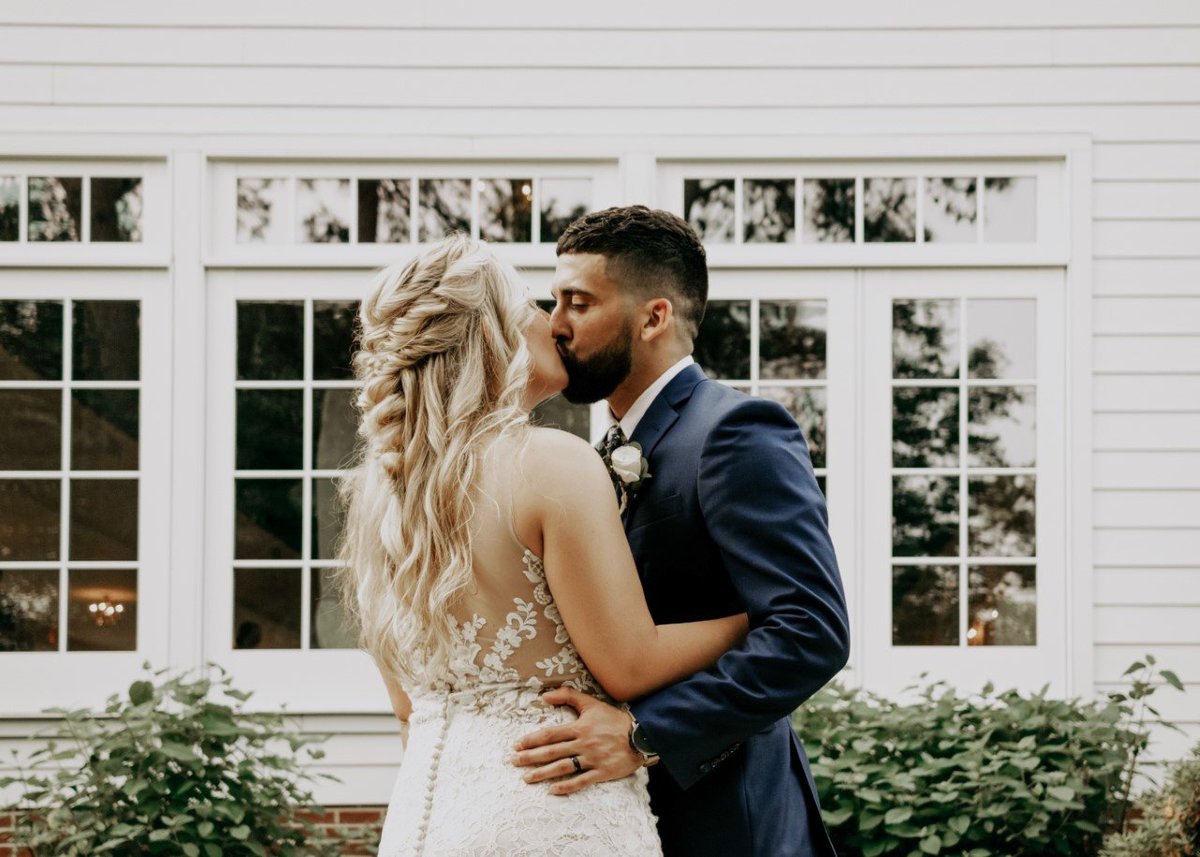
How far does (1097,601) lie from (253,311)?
367 centimetres

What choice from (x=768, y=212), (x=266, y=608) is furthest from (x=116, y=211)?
(x=768, y=212)

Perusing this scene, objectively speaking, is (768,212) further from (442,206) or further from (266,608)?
(266,608)

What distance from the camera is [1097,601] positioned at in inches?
205

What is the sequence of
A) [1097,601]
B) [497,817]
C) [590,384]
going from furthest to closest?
[1097,601], [590,384], [497,817]

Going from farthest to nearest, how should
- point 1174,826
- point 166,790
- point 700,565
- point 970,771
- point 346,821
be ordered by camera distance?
point 346,821
point 970,771
point 166,790
point 1174,826
point 700,565

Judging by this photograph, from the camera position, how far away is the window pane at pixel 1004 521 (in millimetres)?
5352

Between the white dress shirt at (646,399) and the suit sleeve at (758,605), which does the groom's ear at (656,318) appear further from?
the suit sleeve at (758,605)

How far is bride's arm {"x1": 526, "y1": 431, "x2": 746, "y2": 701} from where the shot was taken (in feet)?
6.59

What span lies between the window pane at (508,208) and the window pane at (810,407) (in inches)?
47.8

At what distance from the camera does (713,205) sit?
534 cm

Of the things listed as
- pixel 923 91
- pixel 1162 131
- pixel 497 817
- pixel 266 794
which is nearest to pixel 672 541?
pixel 497 817

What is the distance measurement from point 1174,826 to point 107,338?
438cm

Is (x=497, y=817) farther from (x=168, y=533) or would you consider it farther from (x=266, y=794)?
(x=168, y=533)

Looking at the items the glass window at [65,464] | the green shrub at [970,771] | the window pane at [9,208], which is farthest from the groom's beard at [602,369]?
the window pane at [9,208]
